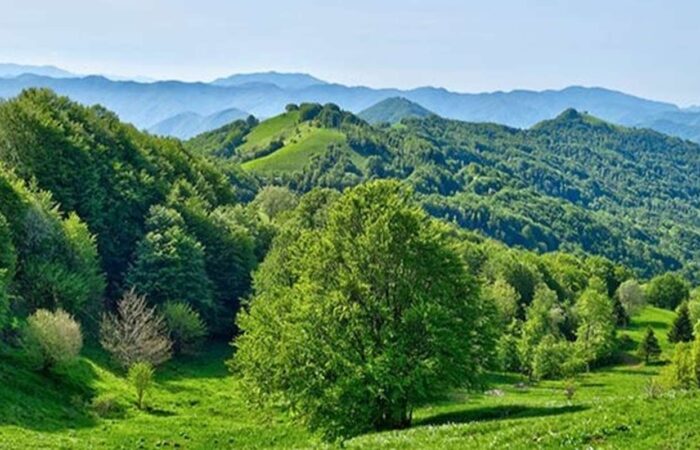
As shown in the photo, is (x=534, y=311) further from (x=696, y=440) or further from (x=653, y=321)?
(x=696, y=440)

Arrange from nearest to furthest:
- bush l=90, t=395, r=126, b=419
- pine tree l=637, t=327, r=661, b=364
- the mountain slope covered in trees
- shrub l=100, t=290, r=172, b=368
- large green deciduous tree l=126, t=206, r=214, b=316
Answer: bush l=90, t=395, r=126, b=419 < shrub l=100, t=290, r=172, b=368 < the mountain slope covered in trees < large green deciduous tree l=126, t=206, r=214, b=316 < pine tree l=637, t=327, r=661, b=364

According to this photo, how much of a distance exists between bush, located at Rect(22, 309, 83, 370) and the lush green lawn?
1520 millimetres

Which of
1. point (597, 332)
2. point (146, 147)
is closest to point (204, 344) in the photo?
point (146, 147)

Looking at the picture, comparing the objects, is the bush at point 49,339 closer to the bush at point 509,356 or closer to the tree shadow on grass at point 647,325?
the bush at point 509,356

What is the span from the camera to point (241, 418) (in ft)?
190

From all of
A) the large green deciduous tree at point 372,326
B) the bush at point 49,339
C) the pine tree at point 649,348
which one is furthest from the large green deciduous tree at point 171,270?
the pine tree at point 649,348

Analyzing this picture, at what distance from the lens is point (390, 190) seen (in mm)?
43062

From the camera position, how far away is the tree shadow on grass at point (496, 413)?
1385 inches

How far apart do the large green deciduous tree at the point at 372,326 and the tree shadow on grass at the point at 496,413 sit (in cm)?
181

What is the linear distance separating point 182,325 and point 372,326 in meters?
43.7

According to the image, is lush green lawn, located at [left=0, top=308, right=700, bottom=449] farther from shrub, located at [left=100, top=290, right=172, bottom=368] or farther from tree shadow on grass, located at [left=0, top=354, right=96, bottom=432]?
shrub, located at [left=100, top=290, right=172, bottom=368]

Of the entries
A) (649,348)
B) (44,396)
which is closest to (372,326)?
(44,396)

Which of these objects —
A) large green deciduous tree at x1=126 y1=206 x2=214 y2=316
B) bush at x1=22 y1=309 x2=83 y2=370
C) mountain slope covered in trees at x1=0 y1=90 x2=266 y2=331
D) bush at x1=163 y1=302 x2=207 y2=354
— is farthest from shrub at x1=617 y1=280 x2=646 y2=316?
bush at x1=22 y1=309 x2=83 y2=370

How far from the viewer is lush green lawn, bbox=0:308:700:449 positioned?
2478 cm
